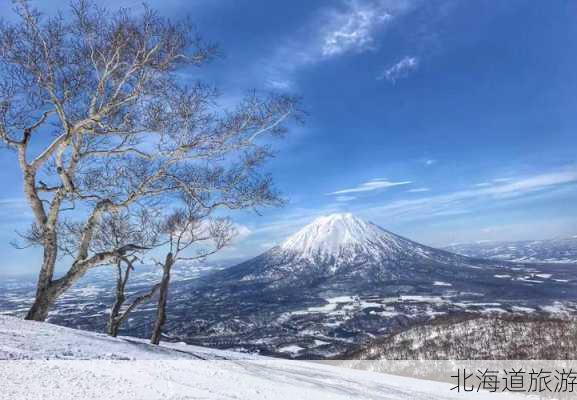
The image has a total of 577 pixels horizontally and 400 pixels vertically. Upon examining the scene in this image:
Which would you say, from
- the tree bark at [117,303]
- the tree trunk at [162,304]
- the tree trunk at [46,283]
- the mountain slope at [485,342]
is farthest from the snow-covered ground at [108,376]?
the mountain slope at [485,342]

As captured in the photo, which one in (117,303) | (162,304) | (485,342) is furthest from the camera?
(485,342)

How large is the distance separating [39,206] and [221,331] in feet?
482

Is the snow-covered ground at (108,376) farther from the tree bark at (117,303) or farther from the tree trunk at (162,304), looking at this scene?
the tree bark at (117,303)

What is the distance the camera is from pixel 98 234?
1533 centimetres

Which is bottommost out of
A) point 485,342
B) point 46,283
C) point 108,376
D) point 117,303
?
point 485,342

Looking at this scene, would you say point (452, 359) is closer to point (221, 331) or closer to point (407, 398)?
point (407, 398)

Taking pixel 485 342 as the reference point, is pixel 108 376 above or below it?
above

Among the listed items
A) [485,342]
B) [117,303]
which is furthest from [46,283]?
[485,342]

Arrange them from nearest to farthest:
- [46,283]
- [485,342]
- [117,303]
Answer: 1. [46,283]
2. [117,303]
3. [485,342]

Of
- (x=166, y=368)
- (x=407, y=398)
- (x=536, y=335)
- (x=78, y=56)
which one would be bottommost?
(x=536, y=335)

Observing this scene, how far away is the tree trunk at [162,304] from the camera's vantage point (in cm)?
1212

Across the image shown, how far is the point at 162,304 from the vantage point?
42.8 feet

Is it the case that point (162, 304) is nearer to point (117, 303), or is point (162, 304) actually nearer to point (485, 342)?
point (117, 303)

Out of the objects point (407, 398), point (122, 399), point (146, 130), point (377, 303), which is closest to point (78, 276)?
point (146, 130)
